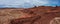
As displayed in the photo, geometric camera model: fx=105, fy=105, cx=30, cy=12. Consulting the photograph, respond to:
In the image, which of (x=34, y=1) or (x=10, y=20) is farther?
(x=34, y=1)

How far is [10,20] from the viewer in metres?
0.92

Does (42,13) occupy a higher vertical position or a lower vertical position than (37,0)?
lower

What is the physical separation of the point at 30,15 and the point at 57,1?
0.99 ft

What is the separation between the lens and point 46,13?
0.99m

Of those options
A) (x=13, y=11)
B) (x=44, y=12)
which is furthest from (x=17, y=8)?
(x=44, y=12)

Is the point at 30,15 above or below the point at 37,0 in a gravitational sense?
below

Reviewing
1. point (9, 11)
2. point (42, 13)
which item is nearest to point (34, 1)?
point (42, 13)

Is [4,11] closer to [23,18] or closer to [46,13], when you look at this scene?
[23,18]

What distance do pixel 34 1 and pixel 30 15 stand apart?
0.16 metres

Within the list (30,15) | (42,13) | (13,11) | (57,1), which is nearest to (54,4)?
(57,1)

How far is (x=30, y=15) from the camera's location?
97 cm

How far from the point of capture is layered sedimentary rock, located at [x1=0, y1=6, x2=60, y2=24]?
3.01ft

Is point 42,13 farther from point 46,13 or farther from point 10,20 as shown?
point 10,20

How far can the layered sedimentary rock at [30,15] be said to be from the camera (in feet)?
3.01
